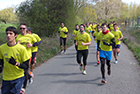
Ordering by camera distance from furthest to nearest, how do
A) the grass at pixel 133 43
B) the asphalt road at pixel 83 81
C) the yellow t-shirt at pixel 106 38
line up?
the grass at pixel 133 43, the yellow t-shirt at pixel 106 38, the asphalt road at pixel 83 81

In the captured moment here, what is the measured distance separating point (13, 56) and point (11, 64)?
18 cm

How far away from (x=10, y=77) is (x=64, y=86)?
2.65m

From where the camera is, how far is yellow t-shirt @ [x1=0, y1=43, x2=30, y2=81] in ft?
10.9

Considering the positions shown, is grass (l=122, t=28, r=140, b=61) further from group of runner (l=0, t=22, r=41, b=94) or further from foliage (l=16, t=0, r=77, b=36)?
group of runner (l=0, t=22, r=41, b=94)

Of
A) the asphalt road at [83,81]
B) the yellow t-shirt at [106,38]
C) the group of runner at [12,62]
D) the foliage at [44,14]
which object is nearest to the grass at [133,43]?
the asphalt road at [83,81]

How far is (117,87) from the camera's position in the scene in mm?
5613

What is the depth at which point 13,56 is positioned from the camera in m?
3.36

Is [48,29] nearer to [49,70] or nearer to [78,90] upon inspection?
[49,70]

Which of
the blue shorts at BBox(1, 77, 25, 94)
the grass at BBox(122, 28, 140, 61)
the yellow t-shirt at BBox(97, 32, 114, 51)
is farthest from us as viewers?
the grass at BBox(122, 28, 140, 61)

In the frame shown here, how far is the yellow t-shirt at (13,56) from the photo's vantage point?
333 cm

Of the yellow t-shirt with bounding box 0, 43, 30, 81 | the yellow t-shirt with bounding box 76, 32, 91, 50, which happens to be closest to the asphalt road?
the yellow t-shirt with bounding box 76, 32, 91, 50

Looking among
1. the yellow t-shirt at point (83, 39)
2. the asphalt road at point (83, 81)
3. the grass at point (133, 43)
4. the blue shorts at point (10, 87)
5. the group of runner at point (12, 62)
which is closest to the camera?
the group of runner at point (12, 62)

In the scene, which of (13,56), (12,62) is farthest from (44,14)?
(12,62)

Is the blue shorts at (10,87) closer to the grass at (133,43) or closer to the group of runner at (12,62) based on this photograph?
the group of runner at (12,62)
